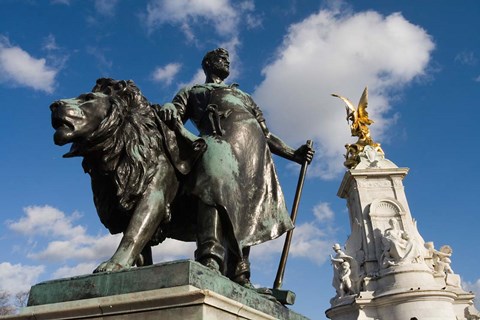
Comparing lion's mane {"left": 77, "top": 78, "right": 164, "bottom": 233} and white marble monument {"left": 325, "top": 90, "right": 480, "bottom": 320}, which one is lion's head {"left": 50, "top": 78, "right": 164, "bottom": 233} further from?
white marble monument {"left": 325, "top": 90, "right": 480, "bottom": 320}

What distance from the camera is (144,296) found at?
2.61m

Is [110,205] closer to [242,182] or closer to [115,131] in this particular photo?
[115,131]

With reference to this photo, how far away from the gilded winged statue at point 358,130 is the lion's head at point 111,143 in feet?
79.3

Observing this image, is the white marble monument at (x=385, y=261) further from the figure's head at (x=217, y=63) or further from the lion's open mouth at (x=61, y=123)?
the lion's open mouth at (x=61, y=123)

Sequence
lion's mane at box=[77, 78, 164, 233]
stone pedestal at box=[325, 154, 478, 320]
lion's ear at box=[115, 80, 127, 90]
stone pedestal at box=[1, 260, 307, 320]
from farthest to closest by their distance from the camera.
Answer: 1. stone pedestal at box=[325, 154, 478, 320]
2. lion's ear at box=[115, 80, 127, 90]
3. lion's mane at box=[77, 78, 164, 233]
4. stone pedestal at box=[1, 260, 307, 320]

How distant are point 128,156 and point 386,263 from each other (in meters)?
20.5

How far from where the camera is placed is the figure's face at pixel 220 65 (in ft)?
15.1

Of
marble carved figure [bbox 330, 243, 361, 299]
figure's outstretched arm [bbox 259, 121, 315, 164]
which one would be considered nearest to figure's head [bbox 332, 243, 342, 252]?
marble carved figure [bbox 330, 243, 361, 299]

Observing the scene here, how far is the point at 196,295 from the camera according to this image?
252 centimetres

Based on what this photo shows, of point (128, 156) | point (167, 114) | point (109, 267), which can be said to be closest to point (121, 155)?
point (128, 156)

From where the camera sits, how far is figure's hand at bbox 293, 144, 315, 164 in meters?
4.65

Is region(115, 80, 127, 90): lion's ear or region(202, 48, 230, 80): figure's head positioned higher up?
region(202, 48, 230, 80): figure's head

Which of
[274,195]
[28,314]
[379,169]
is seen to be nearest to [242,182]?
[274,195]

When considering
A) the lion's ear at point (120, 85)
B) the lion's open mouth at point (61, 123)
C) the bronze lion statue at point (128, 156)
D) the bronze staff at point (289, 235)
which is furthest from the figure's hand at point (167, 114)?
the bronze staff at point (289, 235)
